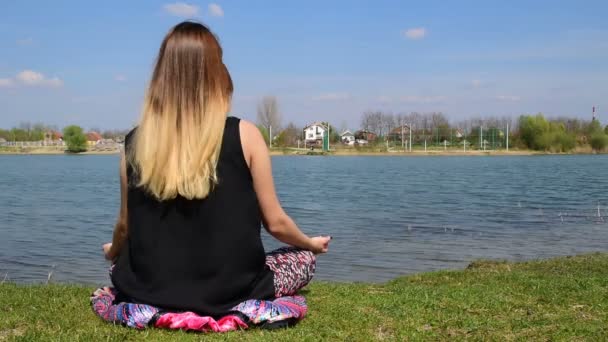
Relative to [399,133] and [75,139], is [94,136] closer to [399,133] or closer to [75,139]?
[75,139]

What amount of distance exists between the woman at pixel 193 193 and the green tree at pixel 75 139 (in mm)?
133461

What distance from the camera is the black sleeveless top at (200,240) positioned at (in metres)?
3.93

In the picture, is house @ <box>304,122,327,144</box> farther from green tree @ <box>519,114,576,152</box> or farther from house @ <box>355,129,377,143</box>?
green tree @ <box>519,114,576,152</box>

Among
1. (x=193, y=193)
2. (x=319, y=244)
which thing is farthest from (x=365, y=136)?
(x=193, y=193)

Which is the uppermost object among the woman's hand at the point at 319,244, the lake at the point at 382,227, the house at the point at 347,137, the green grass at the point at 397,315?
the house at the point at 347,137

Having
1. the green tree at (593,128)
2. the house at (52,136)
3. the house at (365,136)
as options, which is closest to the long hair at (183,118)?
the green tree at (593,128)

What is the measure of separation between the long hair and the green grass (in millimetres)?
975

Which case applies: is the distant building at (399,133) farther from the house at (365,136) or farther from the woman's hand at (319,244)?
the woman's hand at (319,244)

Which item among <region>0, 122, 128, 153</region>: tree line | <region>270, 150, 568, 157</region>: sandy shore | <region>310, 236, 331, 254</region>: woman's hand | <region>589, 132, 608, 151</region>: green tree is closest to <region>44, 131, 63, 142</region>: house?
<region>0, 122, 128, 153</region>: tree line

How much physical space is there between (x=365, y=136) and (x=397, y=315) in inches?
5504

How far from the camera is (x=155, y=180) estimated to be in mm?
3766

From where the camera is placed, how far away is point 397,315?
4.80 m

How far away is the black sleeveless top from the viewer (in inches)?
155

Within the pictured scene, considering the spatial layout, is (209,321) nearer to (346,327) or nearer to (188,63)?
(346,327)
